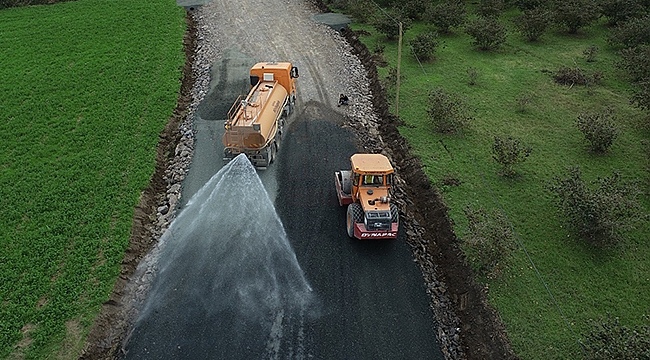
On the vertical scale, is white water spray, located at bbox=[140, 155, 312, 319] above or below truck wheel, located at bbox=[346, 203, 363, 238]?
below

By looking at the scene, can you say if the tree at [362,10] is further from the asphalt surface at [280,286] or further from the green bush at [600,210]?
the green bush at [600,210]

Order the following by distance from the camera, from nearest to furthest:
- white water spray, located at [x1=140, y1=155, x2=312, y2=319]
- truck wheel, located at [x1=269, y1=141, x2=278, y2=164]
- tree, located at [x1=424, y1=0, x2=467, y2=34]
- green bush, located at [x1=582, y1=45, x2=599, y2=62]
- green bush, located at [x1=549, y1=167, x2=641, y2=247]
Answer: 1. white water spray, located at [x1=140, y1=155, x2=312, y2=319]
2. green bush, located at [x1=549, y1=167, x2=641, y2=247]
3. truck wheel, located at [x1=269, y1=141, x2=278, y2=164]
4. green bush, located at [x1=582, y1=45, x2=599, y2=62]
5. tree, located at [x1=424, y1=0, x2=467, y2=34]

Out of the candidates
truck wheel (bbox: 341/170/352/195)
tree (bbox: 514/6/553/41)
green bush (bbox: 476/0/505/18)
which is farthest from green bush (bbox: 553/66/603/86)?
truck wheel (bbox: 341/170/352/195)

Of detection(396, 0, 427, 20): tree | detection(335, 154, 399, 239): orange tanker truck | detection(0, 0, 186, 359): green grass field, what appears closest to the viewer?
detection(0, 0, 186, 359): green grass field

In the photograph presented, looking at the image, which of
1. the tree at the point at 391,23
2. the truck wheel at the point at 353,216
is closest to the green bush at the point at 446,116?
the truck wheel at the point at 353,216

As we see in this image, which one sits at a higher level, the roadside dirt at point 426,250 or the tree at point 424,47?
the tree at point 424,47

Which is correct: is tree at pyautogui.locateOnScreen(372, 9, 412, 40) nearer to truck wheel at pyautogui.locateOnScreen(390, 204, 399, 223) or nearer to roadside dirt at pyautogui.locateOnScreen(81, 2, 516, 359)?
roadside dirt at pyautogui.locateOnScreen(81, 2, 516, 359)

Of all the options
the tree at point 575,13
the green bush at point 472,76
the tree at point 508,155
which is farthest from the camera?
the tree at point 575,13

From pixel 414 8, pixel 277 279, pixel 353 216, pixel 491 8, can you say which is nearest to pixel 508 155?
pixel 353 216
